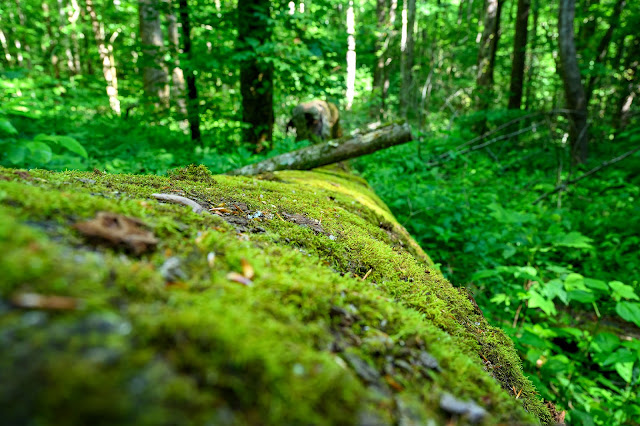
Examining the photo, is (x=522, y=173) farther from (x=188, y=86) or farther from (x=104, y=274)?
(x=104, y=274)

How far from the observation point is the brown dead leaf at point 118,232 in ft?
3.14

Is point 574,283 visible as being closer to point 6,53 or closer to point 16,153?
point 16,153

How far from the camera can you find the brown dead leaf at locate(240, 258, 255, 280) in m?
1.05

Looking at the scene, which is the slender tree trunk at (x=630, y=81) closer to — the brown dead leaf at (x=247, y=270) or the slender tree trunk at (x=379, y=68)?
the slender tree trunk at (x=379, y=68)

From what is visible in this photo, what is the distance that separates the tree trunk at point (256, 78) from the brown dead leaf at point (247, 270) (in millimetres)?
5301

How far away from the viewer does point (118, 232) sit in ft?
3.24

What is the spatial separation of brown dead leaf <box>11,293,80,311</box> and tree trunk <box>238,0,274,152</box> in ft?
18.6

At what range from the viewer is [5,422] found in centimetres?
47

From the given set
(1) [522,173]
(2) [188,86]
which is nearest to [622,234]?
(1) [522,173]

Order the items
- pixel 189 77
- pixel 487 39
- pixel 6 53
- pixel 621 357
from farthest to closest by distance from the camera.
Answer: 1. pixel 6 53
2. pixel 487 39
3. pixel 189 77
4. pixel 621 357

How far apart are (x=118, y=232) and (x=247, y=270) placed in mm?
404

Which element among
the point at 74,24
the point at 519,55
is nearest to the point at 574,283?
the point at 519,55

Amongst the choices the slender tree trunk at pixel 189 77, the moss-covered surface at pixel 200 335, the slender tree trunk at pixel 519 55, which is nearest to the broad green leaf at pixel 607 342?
the moss-covered surface at pixel 200 335

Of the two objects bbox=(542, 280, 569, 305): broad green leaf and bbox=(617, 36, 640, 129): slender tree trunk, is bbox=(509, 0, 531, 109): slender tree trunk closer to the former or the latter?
bbox=(617, 36, 640, 129): slender tree trunk
